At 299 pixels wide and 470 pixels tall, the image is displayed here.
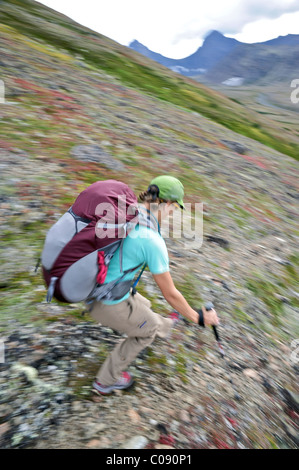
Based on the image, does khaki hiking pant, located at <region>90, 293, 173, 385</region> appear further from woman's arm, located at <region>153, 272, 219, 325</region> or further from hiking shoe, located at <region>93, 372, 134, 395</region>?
woman's arm, located at <region>153, 272, 219, 325</region>

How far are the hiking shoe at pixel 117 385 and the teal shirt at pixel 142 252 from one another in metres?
1.42

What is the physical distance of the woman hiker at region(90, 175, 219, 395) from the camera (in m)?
3.44

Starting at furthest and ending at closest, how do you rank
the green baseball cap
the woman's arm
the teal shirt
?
the green baseball cap → the woman's arm → the teal shirt

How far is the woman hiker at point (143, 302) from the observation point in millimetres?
3438

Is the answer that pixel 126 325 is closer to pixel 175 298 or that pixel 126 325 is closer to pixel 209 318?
pixel 175 298

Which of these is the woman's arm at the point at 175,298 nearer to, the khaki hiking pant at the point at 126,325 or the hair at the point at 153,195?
the khaki hiking pant at the point at 126,325

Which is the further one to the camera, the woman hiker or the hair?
the hair

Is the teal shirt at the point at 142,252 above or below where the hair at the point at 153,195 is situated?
below

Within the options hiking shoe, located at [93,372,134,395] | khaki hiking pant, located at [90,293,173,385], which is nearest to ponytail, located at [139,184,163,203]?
khaki hiking pant, located at [90,293,173,385]

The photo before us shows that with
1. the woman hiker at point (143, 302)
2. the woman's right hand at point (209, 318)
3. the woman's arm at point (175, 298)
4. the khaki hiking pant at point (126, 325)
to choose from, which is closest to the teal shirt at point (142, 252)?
the woman hiker at point (143, 302)

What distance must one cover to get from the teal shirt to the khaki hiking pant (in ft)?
1.39

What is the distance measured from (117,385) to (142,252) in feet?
6.00

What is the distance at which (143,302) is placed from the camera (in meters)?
4.27
